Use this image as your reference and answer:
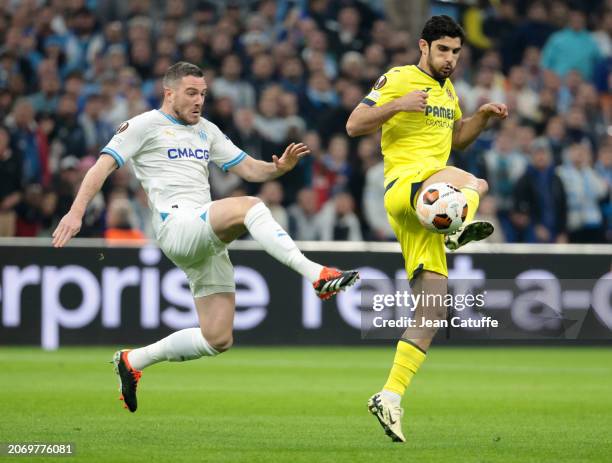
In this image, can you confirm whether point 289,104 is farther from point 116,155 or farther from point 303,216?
point 116,155

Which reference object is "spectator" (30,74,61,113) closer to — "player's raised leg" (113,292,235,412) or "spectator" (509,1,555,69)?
"spectator" (509,1,555,69)

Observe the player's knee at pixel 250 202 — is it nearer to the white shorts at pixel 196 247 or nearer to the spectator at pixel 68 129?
the white shorts at pixel 196 247

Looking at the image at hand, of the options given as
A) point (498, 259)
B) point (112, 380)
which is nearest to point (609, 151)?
point (498, 259)

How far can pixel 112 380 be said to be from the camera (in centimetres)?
1227

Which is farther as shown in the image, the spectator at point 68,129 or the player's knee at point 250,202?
the spectator at point 68,129

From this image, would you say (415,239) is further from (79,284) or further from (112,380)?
(79,284)

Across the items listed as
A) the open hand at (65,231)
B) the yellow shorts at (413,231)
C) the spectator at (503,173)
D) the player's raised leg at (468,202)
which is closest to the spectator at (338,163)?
the spectator at (503,173)

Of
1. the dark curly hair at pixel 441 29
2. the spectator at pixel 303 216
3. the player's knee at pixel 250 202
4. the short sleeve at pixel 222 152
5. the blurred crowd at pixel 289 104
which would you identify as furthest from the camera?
the spectator at pixel 303 216

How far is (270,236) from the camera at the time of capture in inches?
305

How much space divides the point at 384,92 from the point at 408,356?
1739 mm

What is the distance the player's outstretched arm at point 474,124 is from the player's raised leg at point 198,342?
6.29ft

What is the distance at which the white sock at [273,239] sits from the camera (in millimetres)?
7618

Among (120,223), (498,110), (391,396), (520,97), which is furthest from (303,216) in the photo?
(391,396)

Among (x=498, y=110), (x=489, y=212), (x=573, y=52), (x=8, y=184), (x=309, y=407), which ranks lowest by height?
(x=309, y=407)
